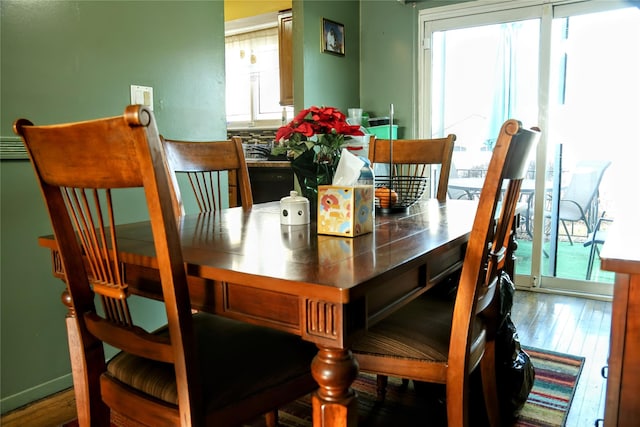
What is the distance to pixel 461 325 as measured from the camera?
3.97 ft

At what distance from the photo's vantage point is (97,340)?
3.98 ft

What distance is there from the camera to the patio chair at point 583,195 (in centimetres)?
336

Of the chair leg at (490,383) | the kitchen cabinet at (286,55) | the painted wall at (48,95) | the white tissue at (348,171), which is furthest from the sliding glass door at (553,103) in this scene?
the white tissue at (348,171)

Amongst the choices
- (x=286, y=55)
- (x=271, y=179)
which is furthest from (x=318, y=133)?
(x=286, y=55)

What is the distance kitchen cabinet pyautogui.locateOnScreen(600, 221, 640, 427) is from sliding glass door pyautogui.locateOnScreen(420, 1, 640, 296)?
2482 millimetres

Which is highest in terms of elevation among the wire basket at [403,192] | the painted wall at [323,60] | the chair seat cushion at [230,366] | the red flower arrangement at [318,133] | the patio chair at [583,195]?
the painted wall at [323,60]

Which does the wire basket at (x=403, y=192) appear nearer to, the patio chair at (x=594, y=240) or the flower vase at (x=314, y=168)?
the flower vase at (x=314, y=168)

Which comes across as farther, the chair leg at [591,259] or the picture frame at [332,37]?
the picture frame at [332,37]

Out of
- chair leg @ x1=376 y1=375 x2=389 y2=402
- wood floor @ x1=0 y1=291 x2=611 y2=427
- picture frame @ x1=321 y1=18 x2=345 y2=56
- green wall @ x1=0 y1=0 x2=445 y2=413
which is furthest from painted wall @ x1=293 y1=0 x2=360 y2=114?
chair leg @ x1=376 y1=375 x2=389 y2=402

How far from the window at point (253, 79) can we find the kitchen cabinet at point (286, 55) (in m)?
0.59

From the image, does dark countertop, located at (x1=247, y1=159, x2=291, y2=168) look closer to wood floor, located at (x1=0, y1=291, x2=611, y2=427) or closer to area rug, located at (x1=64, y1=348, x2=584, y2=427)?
wood floor, located at (x1=0, y1=291, x2=611, y2=427)

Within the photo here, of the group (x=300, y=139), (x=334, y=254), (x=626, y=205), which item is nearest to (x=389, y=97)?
(x=626, y=205)

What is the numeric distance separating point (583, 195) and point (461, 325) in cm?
270

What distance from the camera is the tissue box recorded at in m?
1.29
